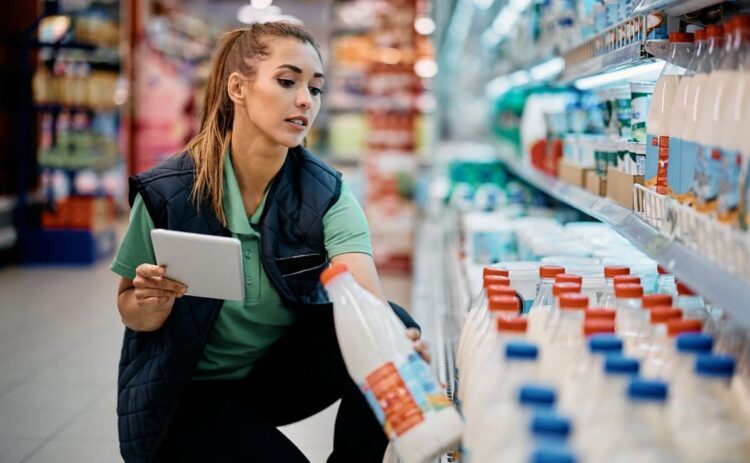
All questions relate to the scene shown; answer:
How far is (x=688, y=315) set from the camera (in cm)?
157

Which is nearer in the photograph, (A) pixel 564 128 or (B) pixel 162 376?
(B) pixel 162 376

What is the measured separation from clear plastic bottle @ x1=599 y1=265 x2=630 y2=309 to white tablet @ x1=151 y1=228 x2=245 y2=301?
2.37ft

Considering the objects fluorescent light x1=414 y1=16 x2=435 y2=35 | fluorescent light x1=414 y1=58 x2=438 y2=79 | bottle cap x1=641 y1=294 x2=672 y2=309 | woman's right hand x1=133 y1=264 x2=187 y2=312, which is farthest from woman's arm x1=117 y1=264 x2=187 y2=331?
fluorescent light x1=414 y1=16 x2=435 y2=35

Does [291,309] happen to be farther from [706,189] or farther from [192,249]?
[706,189]

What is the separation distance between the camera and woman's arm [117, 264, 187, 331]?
190 centimetres

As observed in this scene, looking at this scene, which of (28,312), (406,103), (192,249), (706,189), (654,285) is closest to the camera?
(706,189)

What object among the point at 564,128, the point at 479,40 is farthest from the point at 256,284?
the point at 479,40

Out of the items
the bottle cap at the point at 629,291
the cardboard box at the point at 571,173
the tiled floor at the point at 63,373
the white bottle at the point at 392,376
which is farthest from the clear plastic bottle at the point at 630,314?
the tiled floor at the point at 63,373

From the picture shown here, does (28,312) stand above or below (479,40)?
below

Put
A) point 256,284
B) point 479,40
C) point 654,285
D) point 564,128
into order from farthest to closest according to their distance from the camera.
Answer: point 479,40
point 564,128
point 256,284
point 654,285

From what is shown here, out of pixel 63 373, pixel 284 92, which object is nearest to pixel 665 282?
pixel 284 92

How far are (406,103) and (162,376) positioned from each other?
5428mm

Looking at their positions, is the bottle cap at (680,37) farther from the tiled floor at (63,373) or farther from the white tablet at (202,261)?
the tiled floor at (63,373)

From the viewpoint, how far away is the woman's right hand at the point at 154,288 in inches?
74.2
